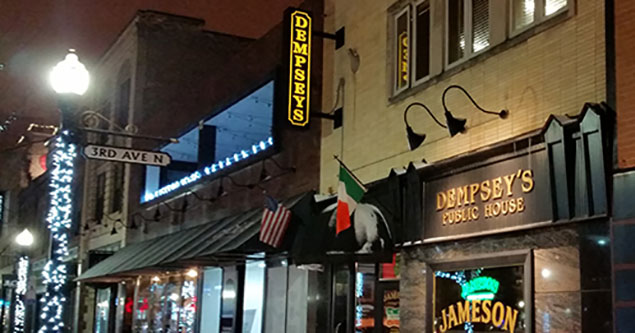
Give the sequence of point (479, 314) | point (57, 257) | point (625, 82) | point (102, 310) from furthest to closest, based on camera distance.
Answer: point (102, 310), point (57, 257), point (479, 314), point (625, 82)

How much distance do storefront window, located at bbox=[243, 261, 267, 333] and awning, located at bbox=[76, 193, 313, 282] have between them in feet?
2.15

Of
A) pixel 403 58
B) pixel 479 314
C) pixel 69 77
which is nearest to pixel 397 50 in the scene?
pixel 403 58

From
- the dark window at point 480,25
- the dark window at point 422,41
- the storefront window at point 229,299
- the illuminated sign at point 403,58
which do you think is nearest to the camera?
the dark window at point 480,25

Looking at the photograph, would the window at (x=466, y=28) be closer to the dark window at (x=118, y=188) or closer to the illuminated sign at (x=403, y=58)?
the illuminated sign at (x=403, y=58)

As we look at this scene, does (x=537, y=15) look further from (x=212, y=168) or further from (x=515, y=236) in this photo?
(x=212, y=168)

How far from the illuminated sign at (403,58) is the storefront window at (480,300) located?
3.02 m

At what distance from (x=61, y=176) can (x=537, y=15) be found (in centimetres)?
817

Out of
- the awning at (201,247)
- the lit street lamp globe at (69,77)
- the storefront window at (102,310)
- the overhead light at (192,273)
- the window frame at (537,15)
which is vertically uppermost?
the window frame at (537,15)

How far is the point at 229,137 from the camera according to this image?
21.1m

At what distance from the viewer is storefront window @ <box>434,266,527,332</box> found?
29.5 feet

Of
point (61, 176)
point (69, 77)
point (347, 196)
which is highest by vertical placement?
point (69, 77)

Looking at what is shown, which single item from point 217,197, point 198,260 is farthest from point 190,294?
point 198,260

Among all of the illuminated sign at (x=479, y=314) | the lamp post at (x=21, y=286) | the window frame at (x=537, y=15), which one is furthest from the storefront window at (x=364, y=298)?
the lamp post at (x=21, y=286)

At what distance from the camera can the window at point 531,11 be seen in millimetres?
8773
